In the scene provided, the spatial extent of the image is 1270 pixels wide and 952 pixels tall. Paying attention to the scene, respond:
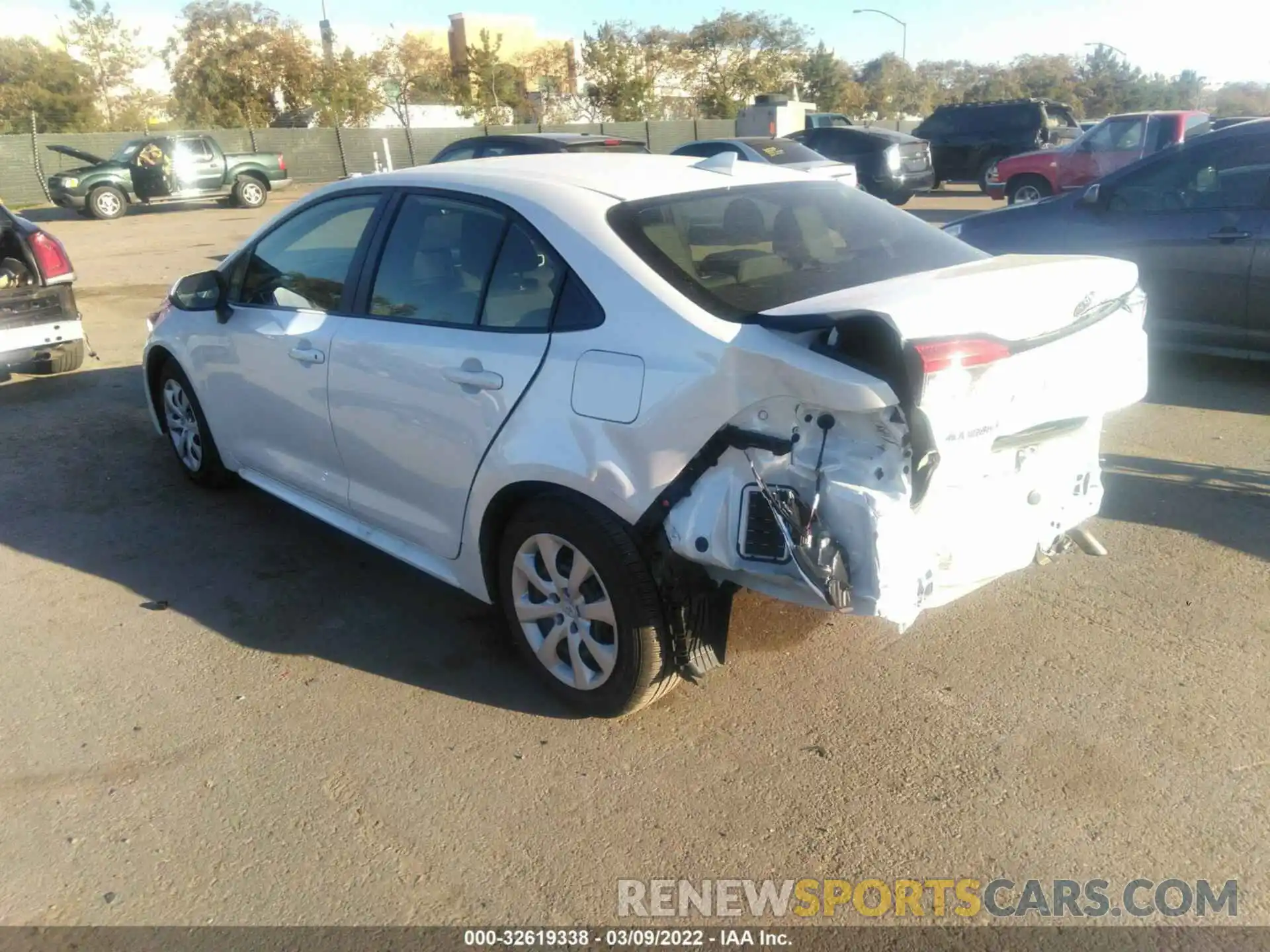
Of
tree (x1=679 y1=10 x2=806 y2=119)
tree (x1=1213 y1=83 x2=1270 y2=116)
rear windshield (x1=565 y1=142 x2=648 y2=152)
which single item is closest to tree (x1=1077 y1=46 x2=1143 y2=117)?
tree (x1=1213 y1=83 x2=1270 y2=116)

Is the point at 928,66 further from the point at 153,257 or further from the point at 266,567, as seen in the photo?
the point at 266,567

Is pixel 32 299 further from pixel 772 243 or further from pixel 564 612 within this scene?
pixel 772 243

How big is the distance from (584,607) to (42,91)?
5252 centimetres

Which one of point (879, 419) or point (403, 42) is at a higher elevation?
point (403, 42)

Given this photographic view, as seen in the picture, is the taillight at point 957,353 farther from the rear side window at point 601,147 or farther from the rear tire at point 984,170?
the rear tire at point 984,170

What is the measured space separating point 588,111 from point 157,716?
168ft

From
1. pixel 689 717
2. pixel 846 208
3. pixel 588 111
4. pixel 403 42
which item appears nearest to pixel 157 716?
pixel 689 717

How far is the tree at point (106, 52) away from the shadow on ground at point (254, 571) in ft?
164

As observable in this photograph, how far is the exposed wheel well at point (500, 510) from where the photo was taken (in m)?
3.19

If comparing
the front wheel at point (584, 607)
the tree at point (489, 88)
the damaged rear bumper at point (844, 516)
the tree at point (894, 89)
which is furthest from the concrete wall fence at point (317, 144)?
the tree at point (894, 89)

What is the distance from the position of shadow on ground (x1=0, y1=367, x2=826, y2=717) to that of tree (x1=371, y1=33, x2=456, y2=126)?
49.9 m

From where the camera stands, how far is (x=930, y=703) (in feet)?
11.2

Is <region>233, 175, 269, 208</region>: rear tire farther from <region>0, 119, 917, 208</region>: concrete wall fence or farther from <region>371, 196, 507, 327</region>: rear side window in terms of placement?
<region>371, 196, 507, 327</region>: rear side window

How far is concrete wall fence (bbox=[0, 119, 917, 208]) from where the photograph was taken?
94.8 feet
